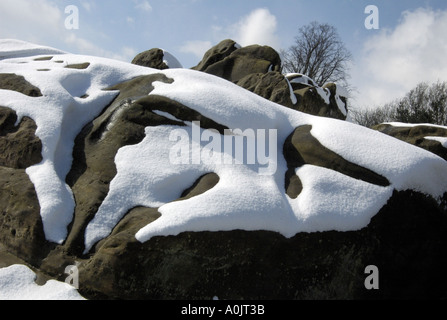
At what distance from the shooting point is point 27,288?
325 cm

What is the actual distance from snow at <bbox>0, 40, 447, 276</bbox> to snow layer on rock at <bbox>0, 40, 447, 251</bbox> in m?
0.01

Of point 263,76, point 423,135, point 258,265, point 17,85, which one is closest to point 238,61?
point 263,76

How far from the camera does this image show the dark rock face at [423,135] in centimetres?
691

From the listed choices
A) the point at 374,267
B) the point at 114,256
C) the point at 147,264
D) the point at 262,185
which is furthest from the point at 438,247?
the point at 114,256

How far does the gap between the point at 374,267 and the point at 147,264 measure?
7.02 feet

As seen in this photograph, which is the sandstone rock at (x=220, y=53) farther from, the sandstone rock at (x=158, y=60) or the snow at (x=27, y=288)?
the snow at (x=27, y=288)

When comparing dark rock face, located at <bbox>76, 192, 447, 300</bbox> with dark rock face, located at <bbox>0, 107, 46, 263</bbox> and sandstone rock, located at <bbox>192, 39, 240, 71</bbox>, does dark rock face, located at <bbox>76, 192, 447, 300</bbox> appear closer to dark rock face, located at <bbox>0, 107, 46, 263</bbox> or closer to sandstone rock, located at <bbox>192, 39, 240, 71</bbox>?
dark rock face, located at <bbox>0, 107, 46, 263</bbox>

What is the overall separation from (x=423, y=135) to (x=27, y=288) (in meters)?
7.21

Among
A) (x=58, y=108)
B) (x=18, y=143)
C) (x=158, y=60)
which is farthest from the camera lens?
(x=158, y=60)

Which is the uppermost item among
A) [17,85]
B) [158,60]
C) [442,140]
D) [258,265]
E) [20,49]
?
[158,60]

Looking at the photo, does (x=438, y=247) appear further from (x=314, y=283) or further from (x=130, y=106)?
(x=130, y=106)

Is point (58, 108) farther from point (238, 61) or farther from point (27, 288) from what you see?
point (238, 61)

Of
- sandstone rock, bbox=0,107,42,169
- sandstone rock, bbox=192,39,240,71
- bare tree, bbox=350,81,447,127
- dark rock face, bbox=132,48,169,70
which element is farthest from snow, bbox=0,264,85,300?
bare tree, bbox=350,81,447,127

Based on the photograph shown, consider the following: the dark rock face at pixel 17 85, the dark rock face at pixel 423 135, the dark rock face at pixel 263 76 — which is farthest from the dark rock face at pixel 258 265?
the dark rock face at pixel 263 76
